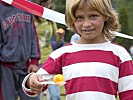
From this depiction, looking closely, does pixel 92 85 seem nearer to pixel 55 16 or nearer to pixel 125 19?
pixel 55 16

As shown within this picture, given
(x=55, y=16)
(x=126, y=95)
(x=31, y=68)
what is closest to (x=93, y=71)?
(x=126, y=95)

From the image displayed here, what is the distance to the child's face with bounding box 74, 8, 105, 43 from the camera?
10.0 ft

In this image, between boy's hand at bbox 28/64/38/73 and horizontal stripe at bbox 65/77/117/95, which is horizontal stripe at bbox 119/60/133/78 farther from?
boy's hand at bbox 28/64/38/73

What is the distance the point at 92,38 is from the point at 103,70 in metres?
0.22

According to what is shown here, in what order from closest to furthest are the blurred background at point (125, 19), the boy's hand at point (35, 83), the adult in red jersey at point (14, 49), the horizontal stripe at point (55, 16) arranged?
the boy's hand at point (35, 83)
the adult in red jersey at point (14, 49)
the horizontal stripe at point (55, 16)
the blurred background at point (125, 19)

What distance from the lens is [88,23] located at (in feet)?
9.99

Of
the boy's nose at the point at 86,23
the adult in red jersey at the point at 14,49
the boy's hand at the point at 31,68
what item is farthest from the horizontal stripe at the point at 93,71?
the boy's hand at the point at 31,68

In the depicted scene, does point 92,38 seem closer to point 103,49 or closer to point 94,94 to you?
point 103,49

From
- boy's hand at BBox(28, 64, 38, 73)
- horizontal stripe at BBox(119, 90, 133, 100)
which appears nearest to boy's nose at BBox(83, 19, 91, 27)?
horizontal stripe at BBox(119, 90, 133, 100)

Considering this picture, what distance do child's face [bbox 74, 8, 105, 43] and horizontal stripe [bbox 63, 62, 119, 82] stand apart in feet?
0.59

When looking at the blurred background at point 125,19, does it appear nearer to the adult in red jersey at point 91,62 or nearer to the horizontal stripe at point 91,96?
the adult in red jersey at point 91,62

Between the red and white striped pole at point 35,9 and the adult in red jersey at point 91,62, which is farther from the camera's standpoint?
the red and white striped pole at point 35,9

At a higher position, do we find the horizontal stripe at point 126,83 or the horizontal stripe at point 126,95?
the horizontal stripe at point 126,83

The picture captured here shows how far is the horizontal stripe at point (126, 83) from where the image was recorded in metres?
3.12
